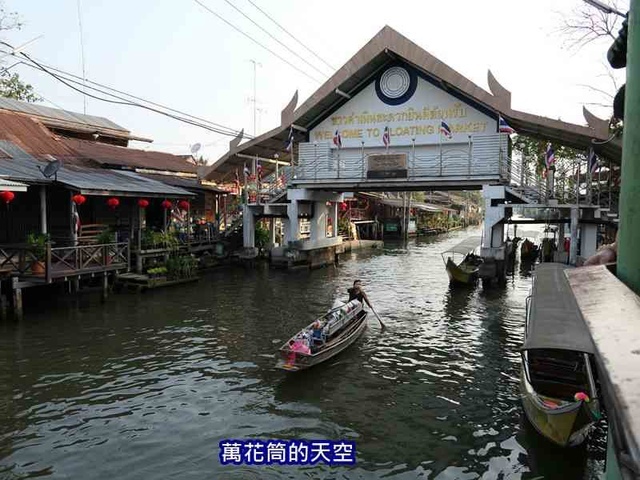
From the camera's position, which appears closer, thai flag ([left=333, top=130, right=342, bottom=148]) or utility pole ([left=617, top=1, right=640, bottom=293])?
utility pole ([left=617, top=1, right=640, bottom=293])

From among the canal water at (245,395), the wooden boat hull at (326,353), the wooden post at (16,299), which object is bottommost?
the canal water at (245,395)

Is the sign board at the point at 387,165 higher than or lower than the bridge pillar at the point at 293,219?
higher

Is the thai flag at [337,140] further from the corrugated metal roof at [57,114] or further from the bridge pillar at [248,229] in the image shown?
the corrugated metal roof at [57,114]

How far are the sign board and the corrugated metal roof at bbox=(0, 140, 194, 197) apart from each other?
918 centimetres

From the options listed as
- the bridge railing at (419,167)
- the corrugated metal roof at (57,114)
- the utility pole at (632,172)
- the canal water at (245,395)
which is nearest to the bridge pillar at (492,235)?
the bridge railing at (419,167)

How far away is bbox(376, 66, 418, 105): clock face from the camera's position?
989 inches

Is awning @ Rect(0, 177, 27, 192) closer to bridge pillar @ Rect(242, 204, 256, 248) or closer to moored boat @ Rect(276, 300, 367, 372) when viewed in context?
moored boat @ Rect(276, 300, 367, 372)

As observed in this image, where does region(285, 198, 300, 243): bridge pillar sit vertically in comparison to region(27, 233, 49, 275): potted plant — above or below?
above

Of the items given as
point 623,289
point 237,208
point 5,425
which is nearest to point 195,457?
point 5,425

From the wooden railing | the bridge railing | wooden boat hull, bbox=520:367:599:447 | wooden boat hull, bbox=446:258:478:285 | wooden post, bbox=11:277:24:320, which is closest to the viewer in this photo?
wooden boat hull, bbox=520:367:599:447

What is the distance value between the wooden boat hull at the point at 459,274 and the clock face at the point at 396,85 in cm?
927

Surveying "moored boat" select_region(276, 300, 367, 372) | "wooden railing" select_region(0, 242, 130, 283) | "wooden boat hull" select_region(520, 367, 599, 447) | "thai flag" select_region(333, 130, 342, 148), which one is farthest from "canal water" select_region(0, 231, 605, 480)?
"thai flag" select_region(333, 130, 342, 148)

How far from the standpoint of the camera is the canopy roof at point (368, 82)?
20438 millimetres

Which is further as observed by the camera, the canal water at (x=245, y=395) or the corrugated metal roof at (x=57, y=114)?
the corrugated metal roof at (x=57, y=114)
